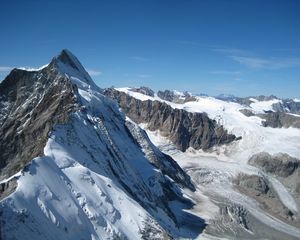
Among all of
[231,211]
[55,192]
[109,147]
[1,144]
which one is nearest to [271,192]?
[231,211]

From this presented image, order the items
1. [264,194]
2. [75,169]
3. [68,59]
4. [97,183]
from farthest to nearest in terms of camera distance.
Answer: [264,194] → [68,59] → [97,183] → [75,169]

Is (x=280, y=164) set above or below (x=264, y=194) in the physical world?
above

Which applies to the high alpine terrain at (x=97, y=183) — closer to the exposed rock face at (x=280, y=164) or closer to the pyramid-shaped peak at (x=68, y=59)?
the pyramid-shaped peak at (x=68, y=59)

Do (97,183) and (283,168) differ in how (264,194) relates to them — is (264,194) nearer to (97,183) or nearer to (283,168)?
(283,168)

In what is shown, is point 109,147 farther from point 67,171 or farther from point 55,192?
point 55,192

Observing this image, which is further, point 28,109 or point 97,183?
point 28,109

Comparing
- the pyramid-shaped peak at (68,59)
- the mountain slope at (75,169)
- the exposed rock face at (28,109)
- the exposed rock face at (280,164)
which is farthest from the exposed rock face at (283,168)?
the exposed rock face at (28,109)

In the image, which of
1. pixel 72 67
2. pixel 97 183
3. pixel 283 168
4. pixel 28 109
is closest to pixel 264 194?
pixel 283 168
